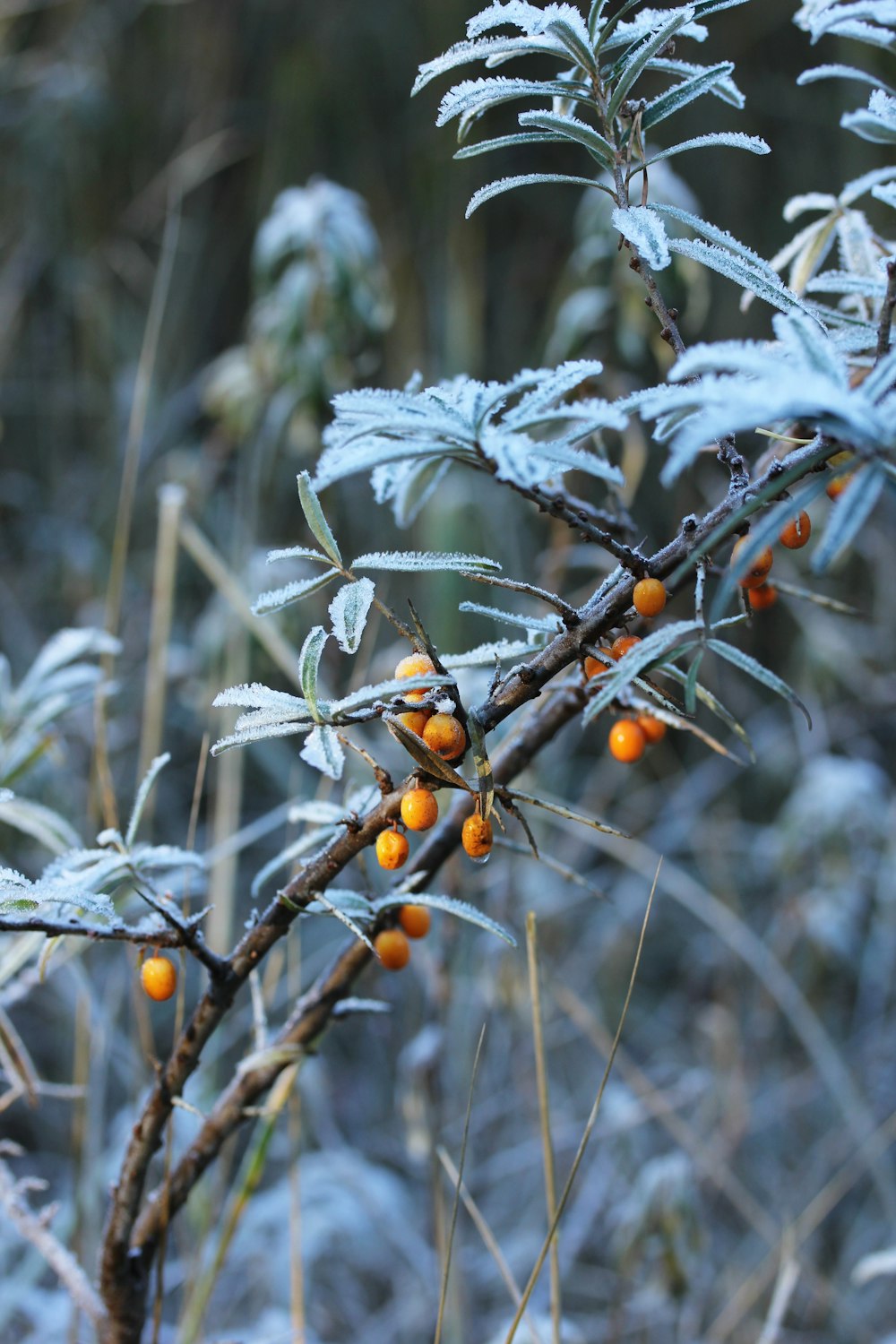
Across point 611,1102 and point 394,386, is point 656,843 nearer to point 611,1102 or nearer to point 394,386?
point 611,1102

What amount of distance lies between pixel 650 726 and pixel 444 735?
0.19 m

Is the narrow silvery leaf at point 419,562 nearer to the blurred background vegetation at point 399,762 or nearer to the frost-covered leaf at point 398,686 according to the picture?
the frost-covered leaf at point 398,686

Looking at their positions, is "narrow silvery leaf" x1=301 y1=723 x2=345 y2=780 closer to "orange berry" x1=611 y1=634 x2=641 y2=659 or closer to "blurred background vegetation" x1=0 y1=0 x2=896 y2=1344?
"orange berry" x1=611 y1=634 x2=641 y2=659

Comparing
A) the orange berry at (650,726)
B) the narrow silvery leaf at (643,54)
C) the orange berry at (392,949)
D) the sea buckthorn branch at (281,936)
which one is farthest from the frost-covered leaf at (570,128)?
the orange berry at (392,949)

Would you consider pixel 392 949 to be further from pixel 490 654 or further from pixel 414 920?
pixel 490 654

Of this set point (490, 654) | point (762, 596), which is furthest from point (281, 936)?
point (762, 596)

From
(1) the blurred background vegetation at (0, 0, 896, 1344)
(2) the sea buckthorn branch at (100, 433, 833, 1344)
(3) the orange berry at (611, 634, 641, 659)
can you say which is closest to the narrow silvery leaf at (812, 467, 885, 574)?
(2) the sea buckthorn branch at (100, 433, 833, 1344)

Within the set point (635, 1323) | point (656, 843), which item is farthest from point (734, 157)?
point (635, 1323)

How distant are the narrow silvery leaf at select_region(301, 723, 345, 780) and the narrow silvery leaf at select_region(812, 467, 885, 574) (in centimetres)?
18

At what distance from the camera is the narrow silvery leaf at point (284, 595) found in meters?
0.41

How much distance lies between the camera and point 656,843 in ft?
6.09

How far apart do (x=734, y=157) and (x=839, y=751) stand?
1.36 meters

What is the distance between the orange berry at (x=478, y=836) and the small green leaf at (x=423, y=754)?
0.02 metres

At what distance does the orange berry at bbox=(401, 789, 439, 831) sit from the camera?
1.28 ft
